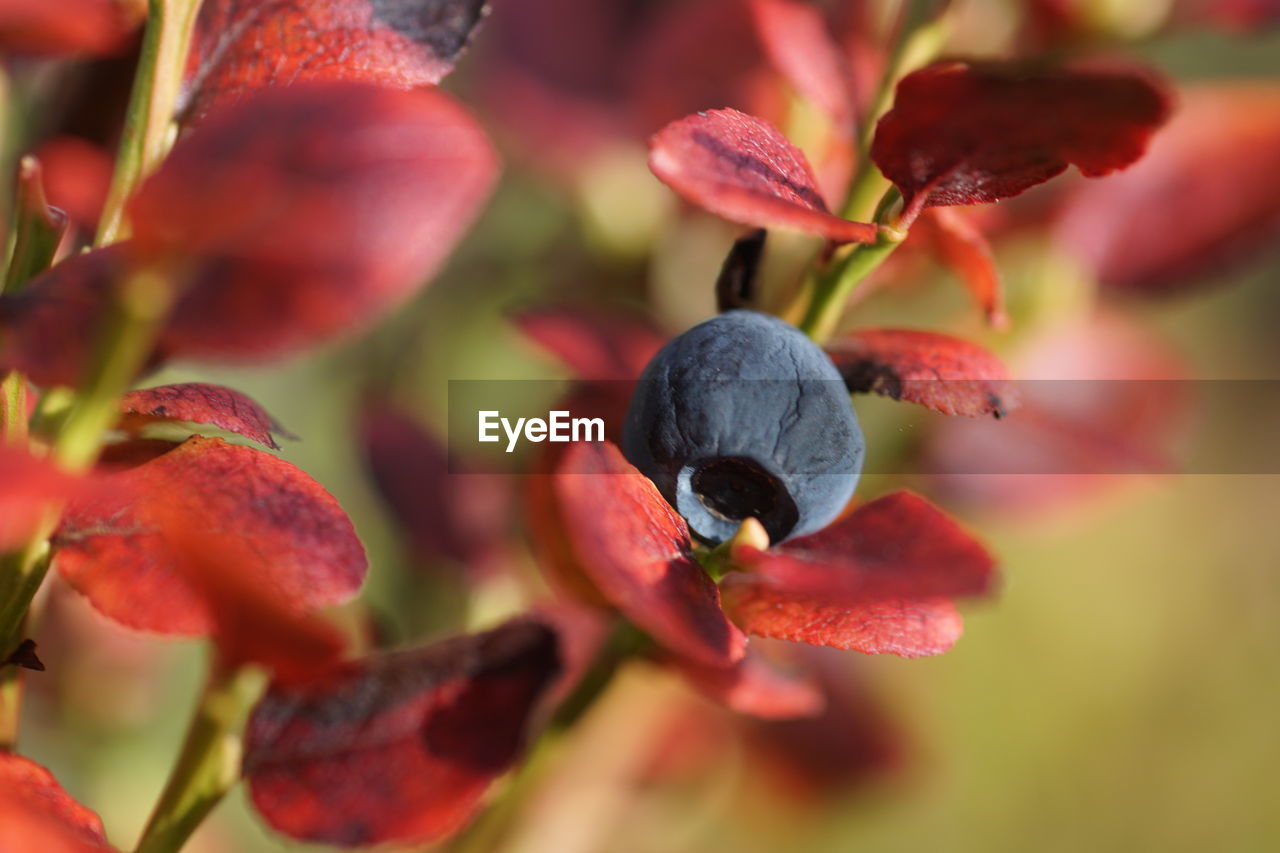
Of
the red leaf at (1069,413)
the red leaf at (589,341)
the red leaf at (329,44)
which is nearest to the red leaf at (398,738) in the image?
the red leaf at (589,341)

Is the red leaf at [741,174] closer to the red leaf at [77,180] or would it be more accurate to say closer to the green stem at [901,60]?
the green stem at [901,60]

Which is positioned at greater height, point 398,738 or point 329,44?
point 329,44

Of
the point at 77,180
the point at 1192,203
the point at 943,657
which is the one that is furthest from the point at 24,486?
the point at 943,657

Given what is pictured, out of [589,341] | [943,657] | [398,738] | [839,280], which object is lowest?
[943,657]

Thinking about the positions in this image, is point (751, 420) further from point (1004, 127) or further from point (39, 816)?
point (39, 816)

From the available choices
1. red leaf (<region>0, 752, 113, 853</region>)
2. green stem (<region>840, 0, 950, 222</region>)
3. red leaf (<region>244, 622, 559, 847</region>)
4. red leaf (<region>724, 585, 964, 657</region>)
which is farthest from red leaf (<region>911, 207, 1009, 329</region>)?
red leaf (<region>0, 752, 113, 853</region>)

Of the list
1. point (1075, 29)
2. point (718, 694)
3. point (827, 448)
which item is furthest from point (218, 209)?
point (1075, 29)
